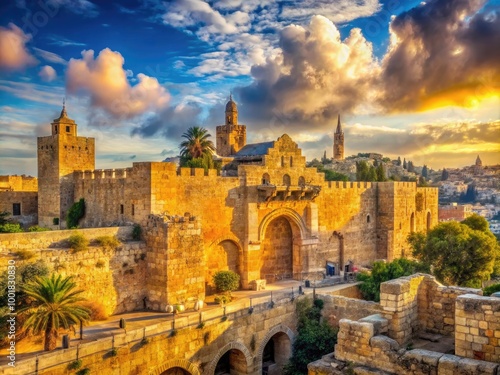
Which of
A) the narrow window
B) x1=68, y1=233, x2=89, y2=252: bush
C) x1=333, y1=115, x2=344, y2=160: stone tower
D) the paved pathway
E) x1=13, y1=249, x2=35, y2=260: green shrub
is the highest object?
x1=333, y1=115, x2=344, y2=160: stone tower

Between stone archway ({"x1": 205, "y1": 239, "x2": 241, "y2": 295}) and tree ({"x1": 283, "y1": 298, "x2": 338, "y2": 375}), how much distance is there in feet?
13.0

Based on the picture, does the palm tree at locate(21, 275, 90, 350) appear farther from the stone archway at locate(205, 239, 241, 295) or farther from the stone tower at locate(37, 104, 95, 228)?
the stone tower at locate(37, 104, 95, 228)

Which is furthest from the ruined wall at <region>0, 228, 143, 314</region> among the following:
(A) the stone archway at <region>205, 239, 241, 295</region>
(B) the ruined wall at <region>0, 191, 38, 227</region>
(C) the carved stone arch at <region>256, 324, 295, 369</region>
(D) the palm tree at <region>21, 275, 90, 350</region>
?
(B) the ruined wall at <region>0, 191, 38, 227</region>

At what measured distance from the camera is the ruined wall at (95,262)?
13.7 meters

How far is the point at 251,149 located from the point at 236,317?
11.5 meters

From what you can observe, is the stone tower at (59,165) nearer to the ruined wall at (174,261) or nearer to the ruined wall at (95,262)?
the ruined wall at (95,262)

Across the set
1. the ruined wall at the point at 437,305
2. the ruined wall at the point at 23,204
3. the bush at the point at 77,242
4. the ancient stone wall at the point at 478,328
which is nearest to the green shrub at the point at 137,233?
the bush at the point at 77,242

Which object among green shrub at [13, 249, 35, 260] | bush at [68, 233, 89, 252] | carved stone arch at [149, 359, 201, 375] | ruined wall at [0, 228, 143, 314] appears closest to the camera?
carved stone arch at [149, 359, 201, 375]

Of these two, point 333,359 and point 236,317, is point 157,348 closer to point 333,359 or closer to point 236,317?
point 236,317

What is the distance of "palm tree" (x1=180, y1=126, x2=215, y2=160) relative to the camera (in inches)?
1075

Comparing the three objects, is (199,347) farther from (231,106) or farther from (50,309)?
(231,106)

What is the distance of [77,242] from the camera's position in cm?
1458

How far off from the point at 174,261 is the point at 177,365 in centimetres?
373

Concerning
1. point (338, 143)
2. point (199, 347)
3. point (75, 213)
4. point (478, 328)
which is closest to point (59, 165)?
point (75, 213)
